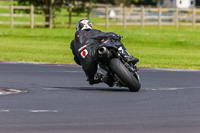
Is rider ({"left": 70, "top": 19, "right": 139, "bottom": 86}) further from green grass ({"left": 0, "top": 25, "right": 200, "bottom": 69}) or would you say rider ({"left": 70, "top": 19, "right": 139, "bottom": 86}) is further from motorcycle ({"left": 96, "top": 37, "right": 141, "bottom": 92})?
green grass ({"left": 0, "top": 25, "right": 200, "bottom": 69})

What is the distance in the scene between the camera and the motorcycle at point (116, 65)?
1257 centimetres

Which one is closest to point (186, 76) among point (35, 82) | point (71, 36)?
point (35, 82)

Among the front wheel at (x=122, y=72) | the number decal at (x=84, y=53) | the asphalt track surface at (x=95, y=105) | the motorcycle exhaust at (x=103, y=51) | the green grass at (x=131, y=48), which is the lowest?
the green grass at (x=131, y=48)

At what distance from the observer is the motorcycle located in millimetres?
12570

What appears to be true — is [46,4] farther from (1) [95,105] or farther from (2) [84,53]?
(1) [95,105]

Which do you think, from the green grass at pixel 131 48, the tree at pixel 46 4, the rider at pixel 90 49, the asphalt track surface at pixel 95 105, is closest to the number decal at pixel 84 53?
the rider at pixel 90 49

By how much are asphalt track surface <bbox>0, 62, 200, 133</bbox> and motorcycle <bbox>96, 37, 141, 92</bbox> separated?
0.80ft

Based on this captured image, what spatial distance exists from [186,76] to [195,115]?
7.45 meters

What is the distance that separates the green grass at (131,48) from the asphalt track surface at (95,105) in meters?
6.17

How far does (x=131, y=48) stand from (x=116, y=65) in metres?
19.5

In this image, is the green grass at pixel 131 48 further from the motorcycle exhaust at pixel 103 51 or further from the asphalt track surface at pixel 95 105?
the motorcycle exhaust at pixel 103 51

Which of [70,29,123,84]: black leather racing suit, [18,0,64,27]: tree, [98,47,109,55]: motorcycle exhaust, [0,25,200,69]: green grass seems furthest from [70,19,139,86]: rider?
[18,0,64,27]: tree

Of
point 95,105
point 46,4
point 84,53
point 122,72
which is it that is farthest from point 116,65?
point 46,4

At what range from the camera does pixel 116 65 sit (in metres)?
12.5
